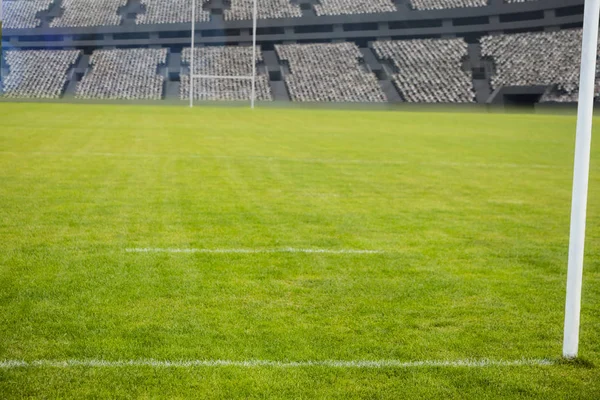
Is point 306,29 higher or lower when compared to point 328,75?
higher

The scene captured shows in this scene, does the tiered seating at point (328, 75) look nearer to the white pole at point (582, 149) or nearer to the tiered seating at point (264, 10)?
the tiered seating at point (264, 10)

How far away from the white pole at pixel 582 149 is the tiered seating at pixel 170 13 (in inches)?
2096

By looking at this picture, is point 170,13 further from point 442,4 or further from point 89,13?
point 442,4

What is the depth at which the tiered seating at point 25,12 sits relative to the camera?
51919mm

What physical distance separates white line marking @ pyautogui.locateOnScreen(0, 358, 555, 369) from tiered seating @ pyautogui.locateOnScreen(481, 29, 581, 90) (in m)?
42.6

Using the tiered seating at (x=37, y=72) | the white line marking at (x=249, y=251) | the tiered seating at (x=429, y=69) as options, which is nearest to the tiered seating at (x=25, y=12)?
the tiered seating at (x=37, y=72)

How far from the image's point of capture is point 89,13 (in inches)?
2141

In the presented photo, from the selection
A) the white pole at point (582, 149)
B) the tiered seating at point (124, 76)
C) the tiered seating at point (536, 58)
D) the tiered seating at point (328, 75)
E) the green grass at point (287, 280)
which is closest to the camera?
the white pole at point (582, 149)

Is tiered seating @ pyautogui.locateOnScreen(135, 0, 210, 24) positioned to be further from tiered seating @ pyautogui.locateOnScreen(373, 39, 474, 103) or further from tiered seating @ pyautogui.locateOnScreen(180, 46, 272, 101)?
tiered seating @ pyautogui.locateOnScreen(373, 39, 474, 103)

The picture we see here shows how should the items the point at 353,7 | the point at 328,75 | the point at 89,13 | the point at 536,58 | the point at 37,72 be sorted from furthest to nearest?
the point at 353,7 → the point at 89,13 → the point at 37,72 → the point at 328,75 → the point at 536,58

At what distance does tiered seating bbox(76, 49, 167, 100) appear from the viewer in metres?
53.3

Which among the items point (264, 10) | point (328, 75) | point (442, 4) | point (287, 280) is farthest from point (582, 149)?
point (264, 10)

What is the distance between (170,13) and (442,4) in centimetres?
1791

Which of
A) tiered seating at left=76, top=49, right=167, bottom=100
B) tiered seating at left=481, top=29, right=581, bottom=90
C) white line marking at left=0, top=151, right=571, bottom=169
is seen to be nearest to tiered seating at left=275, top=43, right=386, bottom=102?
tiered seating at left=481, top=29, right=581, bottom=90
